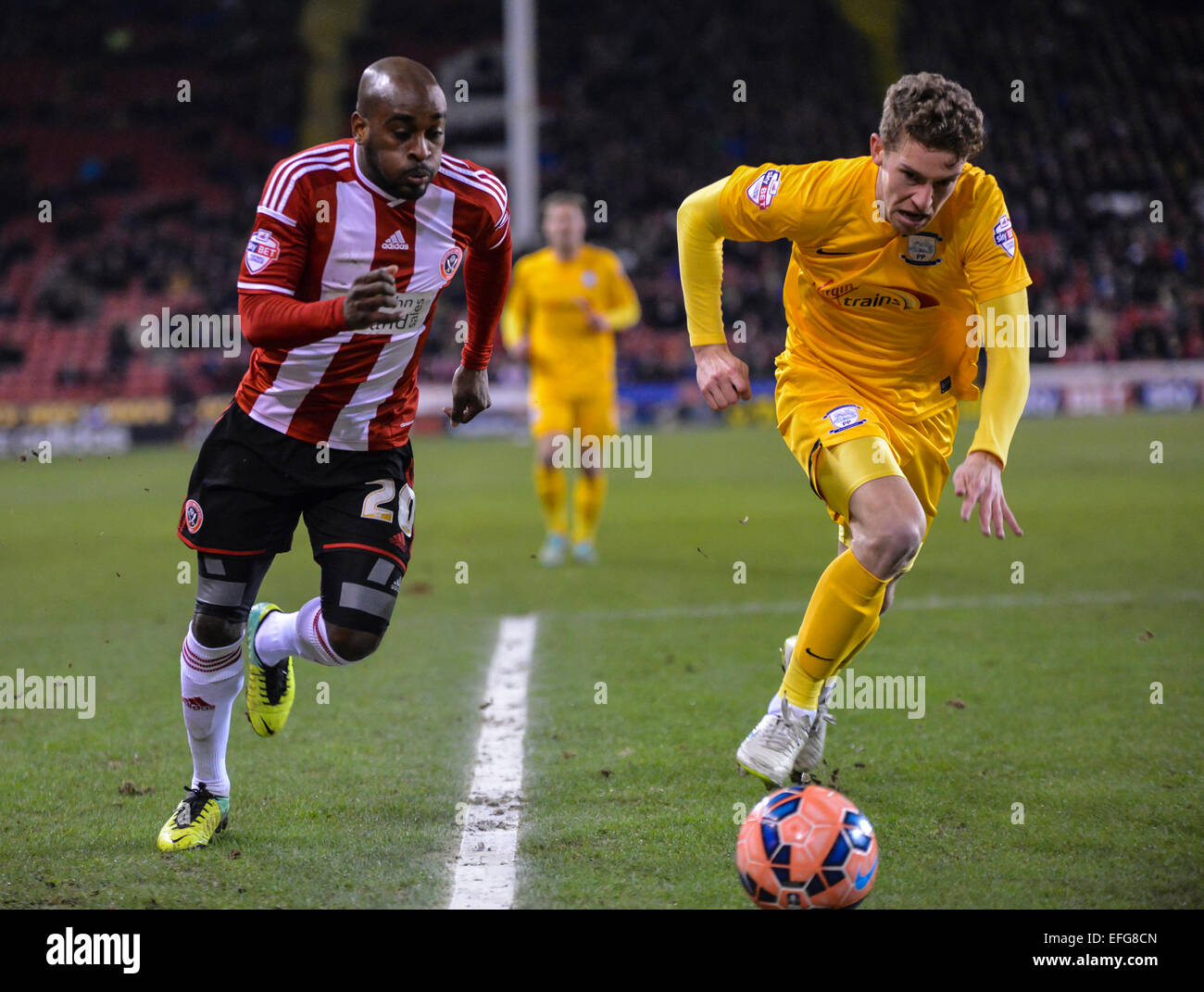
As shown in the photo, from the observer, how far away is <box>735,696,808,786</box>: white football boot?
3.89 metres

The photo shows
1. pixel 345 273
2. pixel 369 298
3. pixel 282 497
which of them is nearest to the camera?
pixel 369 298

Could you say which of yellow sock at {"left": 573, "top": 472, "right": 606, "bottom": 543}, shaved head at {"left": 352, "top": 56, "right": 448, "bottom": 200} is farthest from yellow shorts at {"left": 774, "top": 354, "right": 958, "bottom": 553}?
yellow sock at {"left": 573, "top": 472, "right": 606, "bottom": 543}

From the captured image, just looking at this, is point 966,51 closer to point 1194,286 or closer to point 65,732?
point 1194,286

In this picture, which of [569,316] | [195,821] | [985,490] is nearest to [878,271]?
[985,490]

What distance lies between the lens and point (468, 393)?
14.4ft

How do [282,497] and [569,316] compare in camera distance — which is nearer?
[282,497]

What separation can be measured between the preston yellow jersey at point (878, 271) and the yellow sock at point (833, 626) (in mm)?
671

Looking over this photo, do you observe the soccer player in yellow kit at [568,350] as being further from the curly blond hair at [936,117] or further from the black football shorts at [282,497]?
the curly blond hair at [936,117]

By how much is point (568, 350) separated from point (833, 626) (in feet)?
19.4

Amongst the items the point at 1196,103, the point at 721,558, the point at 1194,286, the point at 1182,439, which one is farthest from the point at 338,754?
the point at 1196,103

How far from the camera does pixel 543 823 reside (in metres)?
3.77

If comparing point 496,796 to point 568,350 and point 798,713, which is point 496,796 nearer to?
point 798,713

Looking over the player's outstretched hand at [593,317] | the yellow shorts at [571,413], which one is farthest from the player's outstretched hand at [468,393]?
the player's outstretched hand at [593,317]

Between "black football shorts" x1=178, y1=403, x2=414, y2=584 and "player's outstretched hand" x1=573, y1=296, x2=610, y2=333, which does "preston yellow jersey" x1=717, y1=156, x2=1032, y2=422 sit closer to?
"black football shorts" x1=178, y1=403, x2=414, y2=584
